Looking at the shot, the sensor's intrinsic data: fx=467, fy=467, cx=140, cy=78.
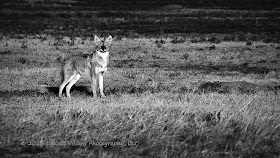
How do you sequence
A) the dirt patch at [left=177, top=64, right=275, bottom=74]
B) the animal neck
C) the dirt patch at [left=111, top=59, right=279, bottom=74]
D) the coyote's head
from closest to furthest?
the coyote's head
the animal neck
the dirt patch at [left=177, top=64, right=275, bottom=74]
the dirt patch at [left=111, top=59, right=279, bottom=74]

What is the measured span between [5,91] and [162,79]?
622cm

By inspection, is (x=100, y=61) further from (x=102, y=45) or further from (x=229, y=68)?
(x=229, y=68)

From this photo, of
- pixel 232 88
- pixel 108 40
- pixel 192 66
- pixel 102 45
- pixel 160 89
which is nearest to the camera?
pixel 108 40

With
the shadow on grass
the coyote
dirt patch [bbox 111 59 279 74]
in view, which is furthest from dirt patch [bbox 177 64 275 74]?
the coyote

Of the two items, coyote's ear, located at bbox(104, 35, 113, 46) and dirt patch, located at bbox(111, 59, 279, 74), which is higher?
coyote's ear, located at bbox(104, 35, 113, 46)

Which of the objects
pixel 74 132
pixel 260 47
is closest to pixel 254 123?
pixel 74 132

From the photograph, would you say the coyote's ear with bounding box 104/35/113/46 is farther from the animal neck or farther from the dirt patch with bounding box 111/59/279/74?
the dirt patch with bounding box 111/59/279/74

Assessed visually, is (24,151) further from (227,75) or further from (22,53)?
(22,53)

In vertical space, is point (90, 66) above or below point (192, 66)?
above

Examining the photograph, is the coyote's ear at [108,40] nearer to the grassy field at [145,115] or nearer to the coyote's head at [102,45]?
the coyote's head at [102,45]


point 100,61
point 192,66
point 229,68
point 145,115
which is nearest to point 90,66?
point 100,61

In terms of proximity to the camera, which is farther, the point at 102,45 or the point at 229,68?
the point at 229,68

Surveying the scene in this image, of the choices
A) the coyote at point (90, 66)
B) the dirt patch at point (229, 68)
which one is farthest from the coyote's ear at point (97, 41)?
the dirt patch at point (229, 68)

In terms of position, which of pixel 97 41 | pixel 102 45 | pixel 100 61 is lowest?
pixel 100 61
